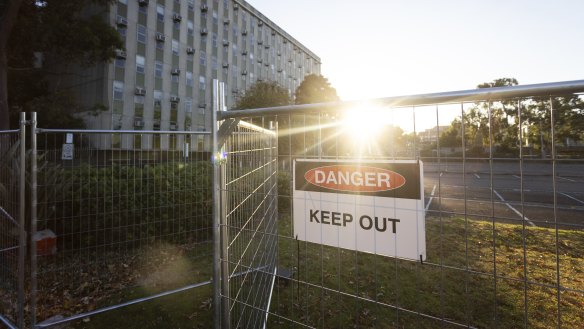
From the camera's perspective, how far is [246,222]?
8.30 ft

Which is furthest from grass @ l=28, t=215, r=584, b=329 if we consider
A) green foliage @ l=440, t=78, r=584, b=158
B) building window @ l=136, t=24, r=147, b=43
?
building window @ l=136, t=24, r=147, b=43

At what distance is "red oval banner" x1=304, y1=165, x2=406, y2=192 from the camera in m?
1.55

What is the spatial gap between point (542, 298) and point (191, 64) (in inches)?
1280

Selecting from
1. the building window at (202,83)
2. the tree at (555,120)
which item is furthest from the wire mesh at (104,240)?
the building window at (202,83)

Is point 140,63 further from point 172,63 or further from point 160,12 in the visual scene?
point 160,12

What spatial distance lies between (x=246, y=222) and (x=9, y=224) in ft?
11.6

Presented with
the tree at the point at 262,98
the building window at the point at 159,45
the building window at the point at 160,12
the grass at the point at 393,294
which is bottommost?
the grass at the point at 393,294

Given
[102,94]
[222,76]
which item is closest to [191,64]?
[222,76]

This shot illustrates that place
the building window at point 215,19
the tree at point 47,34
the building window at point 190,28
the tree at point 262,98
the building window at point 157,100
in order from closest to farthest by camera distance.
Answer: the tree at point 47,34 < the tree at point 262,98 < the building window at point 157,100 < the building window at point 190,28 < the building window at point 215,19

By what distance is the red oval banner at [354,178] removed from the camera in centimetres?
155

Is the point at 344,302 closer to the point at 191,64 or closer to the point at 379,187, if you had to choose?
the point at 379,187

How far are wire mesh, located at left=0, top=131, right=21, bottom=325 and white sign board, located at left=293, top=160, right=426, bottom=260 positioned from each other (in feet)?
12.2

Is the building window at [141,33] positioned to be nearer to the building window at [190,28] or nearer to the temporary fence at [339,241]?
the building window at [190,28]

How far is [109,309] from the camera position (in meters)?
3.37
